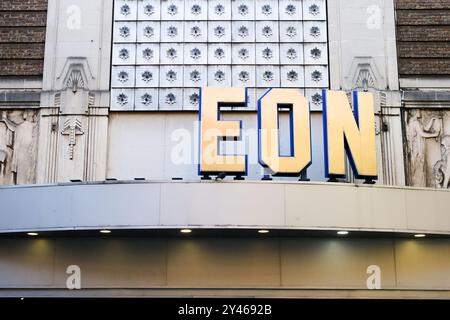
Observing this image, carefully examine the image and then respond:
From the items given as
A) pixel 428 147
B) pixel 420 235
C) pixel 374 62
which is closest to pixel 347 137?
pixel 420 235

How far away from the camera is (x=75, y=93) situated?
18062 mm

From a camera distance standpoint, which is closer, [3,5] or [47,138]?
[47,138]

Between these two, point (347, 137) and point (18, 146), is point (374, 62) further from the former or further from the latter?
point (18, 146)

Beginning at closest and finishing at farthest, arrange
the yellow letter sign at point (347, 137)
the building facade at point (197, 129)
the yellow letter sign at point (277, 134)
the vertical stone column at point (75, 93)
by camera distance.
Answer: the yellow letter sign at point (277, 134)
the yellow letter sign at point (347, 137)
the building facade at point (197, 129)
the vertical stone column at point (75, 93)

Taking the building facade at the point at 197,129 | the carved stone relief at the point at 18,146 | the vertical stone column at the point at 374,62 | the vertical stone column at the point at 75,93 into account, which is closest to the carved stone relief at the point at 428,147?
the building facade at the point at 197,129

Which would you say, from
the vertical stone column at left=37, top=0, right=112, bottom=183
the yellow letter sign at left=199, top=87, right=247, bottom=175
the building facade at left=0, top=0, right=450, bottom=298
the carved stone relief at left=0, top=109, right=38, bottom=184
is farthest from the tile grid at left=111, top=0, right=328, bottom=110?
the yellow letter sign at left=199, top=87, right=247, bottom=175

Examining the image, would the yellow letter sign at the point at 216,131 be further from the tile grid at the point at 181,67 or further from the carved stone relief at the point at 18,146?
the carved stone relief at the point at 18,146

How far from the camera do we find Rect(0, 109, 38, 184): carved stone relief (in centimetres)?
1784

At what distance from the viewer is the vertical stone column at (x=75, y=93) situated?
1769 cm

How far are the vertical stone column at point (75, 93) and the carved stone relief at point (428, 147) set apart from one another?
8.70 metres
